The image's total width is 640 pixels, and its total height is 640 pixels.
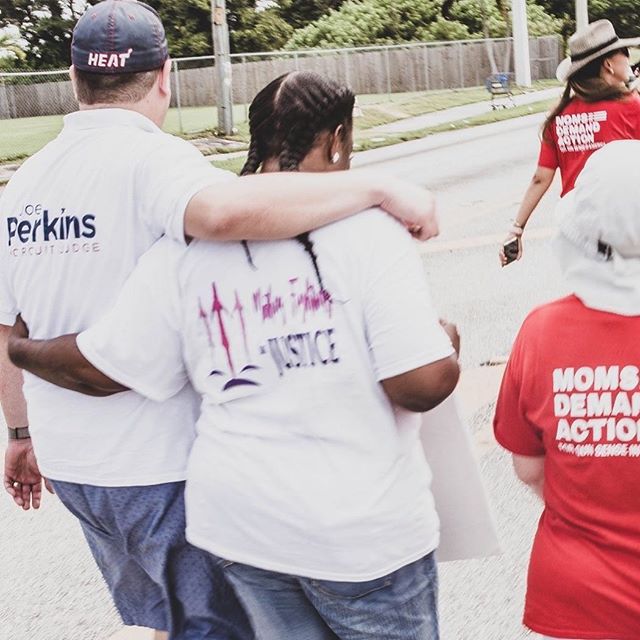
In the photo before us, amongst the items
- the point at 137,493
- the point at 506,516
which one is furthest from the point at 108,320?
the point at 506,516

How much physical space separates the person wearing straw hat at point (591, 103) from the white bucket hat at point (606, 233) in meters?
3.37

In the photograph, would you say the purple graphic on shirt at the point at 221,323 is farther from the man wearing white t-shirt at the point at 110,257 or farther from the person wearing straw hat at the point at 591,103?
the person wearing straw hat at the point at 591,103

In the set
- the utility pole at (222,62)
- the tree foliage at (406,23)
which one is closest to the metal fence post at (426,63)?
the tree foliage at (406,23)

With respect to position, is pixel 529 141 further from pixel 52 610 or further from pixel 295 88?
pixel 295 88

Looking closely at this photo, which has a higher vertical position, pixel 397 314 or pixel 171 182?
pixel 171 182

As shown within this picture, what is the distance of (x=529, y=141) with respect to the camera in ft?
62.0

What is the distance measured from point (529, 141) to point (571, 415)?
17.5 m

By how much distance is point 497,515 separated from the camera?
14.1ft

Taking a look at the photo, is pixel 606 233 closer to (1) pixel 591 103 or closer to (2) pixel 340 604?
(2) pixel 340 604

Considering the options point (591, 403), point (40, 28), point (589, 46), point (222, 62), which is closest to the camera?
point (591, 403)

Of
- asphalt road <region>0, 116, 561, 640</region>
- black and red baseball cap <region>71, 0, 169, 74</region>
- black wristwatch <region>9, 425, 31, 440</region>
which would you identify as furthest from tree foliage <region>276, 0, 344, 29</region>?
black and red baseball cap <region>71, 0, 169, 74</region>

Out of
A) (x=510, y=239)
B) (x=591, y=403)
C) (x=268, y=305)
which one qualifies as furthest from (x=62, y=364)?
(x=510, y=239)

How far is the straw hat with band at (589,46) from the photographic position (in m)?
5.30

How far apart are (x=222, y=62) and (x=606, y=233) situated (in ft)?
65.0
